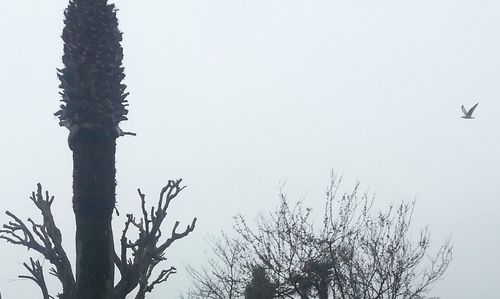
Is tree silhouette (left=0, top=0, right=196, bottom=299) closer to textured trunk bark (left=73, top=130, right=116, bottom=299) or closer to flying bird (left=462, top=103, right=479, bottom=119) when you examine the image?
textured trunk bark (left=73, top=130, right=116, bottom=299)

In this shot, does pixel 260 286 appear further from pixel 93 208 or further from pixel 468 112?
pixel 93 208

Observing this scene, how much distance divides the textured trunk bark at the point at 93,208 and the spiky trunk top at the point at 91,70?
0.84ft

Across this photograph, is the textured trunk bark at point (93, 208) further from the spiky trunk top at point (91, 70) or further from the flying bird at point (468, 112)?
the flying bird at point (468, 112)

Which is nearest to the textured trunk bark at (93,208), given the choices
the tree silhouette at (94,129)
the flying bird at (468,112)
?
the tree silhouette at (94,129)

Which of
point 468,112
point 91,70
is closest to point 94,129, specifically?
point 91,70

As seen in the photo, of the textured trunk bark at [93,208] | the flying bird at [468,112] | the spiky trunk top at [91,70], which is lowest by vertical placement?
the textured trunk bark at [93,208]

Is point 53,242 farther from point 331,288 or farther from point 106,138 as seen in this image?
point 331,288

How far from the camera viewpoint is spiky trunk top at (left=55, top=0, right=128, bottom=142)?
10500 millimetres

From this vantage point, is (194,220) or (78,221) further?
(194,220)

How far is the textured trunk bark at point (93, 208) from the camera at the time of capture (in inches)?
404

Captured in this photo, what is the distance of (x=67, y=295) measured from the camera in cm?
1152

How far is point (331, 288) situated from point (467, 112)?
238 inches

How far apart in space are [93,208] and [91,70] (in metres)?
2.01

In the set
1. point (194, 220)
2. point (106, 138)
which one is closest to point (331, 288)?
point (194, 220)
